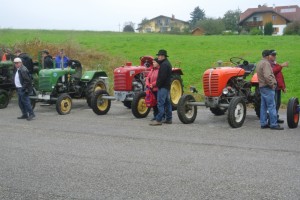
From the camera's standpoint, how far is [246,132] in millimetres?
9125

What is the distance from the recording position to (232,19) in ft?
→ 288

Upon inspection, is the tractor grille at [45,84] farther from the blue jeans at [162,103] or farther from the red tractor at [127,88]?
the blue jeans at [162,103]

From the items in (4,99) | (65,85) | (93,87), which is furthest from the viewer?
(4,99)

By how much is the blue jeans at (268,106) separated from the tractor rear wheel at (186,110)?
1.61 metres

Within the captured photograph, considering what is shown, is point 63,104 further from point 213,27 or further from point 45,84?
point 213,27

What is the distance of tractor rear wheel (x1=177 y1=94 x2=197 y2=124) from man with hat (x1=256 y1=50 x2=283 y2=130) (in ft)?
5.29

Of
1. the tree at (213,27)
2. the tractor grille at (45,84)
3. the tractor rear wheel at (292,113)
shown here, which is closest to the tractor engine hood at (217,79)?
the tractor rear wheel at (292,113)

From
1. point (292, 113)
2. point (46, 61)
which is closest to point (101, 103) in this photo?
point (46, 61)

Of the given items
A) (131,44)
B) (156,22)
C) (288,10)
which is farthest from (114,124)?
(156,22)

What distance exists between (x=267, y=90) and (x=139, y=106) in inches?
127

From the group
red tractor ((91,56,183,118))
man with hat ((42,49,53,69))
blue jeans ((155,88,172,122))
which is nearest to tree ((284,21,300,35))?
man with hat ((42,49,53,69))

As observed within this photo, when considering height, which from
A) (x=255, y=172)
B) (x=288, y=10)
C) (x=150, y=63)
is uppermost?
(x=288, y=10)

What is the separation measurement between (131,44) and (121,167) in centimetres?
2485

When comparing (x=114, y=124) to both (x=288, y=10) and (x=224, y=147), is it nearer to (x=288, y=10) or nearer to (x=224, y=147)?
(x=224, y=147)
